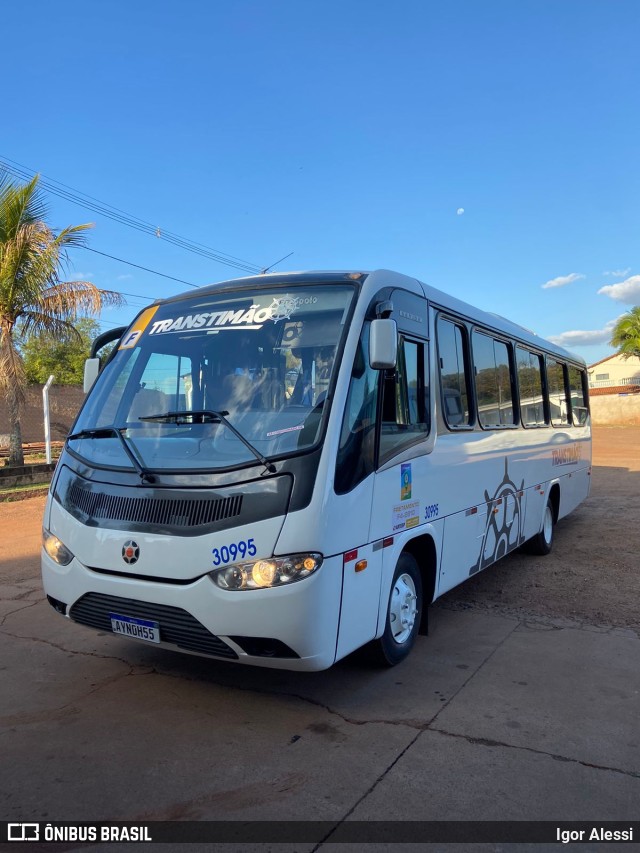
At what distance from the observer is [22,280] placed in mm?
14469

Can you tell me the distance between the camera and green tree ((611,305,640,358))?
42.1 m

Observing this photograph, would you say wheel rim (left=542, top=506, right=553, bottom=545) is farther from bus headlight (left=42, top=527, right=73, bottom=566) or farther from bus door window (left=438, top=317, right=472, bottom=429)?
bus headlight (left=42, top=527, right=73, bottom=566)

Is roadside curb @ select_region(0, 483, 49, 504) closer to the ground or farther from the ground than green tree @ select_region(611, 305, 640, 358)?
closer to the ground

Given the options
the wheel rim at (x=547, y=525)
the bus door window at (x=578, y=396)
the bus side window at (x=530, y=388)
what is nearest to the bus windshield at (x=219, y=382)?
the bus side window at (x=530, y=388)

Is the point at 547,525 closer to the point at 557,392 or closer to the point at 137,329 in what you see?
the point at 557,392

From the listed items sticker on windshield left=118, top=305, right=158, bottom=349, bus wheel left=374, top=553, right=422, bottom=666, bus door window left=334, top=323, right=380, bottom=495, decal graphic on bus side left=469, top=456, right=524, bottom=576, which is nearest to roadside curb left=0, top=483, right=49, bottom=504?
sticker on windshield left=118, top=305, right=158, bottom=349

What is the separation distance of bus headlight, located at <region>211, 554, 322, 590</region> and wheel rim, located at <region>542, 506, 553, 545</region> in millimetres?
5748

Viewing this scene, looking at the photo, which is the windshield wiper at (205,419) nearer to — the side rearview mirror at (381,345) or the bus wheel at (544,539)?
the side rearview mirror at (381,345)

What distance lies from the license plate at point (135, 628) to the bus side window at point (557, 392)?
6.58 meters

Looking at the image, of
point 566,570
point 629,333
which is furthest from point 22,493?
point 629,333

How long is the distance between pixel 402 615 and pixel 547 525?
15.6 ft

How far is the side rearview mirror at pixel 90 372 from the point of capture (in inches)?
205

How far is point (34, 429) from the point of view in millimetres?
30078

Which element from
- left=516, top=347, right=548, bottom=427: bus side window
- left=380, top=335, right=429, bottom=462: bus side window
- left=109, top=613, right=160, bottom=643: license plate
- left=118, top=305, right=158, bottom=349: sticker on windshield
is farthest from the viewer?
left=516, top=347, right=548, bottom=427: bus side window
